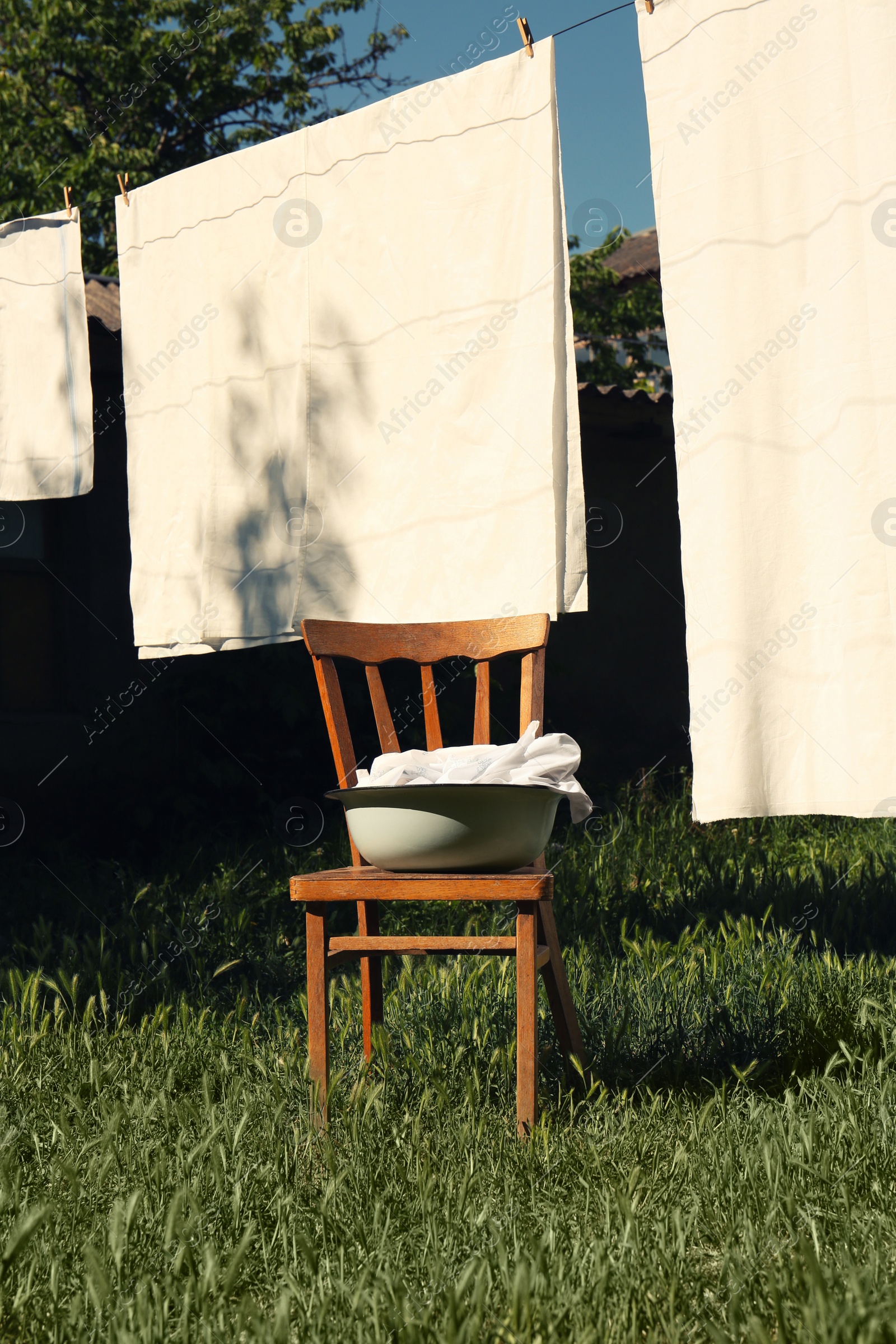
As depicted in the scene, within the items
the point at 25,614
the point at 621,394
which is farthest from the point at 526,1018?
the point at 621,394

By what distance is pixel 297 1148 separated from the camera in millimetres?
2021

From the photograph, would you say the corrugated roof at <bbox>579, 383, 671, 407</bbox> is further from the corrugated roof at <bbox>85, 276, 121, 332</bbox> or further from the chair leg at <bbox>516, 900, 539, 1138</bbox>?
the chair leg at <bbox>516, 900, 539, 1138</bbox>

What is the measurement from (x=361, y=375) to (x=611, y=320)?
735 centimetres

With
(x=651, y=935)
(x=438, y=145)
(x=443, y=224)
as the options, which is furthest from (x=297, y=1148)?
(x=438, y=145)

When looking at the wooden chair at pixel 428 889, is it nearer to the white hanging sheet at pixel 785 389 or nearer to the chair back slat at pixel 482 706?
the chair back slat at pixel 482 706

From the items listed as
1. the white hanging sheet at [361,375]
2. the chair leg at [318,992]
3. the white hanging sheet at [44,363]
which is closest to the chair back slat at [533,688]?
the white hanging sheet at [361,375]

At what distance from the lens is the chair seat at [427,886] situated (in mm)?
2127

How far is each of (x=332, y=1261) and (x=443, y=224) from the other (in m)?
2.50

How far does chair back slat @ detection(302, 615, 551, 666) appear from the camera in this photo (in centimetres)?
264

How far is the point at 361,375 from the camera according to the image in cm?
318

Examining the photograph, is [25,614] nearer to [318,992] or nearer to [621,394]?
[621,394]

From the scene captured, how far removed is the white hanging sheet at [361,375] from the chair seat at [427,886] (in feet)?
2.94

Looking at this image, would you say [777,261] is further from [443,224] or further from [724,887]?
[724,887]

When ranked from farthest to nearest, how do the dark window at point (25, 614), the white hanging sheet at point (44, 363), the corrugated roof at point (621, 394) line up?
the corrugated roof at point (621, 394), the dark window at point (25, 614), the white hanging sheet at point (44, 363)
